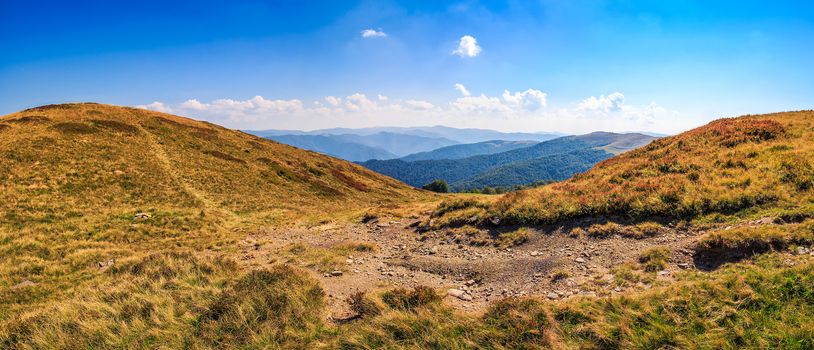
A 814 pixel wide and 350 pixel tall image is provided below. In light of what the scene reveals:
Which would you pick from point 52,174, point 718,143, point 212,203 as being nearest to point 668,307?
point 718,143

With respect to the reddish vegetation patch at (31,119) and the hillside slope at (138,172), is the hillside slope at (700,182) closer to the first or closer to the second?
the hillside slope at (138,172)

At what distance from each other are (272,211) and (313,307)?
24633 millimetres

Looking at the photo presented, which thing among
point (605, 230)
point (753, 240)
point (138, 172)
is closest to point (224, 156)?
point (138, 172)

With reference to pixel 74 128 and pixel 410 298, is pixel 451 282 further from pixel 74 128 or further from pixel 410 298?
pixel 74 128

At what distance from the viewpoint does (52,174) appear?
29.1m

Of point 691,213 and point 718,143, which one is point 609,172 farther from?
point 691,213

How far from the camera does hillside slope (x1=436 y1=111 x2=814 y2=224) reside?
12.6 meters

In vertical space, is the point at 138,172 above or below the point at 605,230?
above

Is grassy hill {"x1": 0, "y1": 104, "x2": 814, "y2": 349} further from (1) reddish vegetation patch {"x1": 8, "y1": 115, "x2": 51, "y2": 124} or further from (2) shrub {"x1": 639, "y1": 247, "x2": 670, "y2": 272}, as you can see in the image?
(1) reddish vegetation patch {"x1": 8, "y1": 115, "x2": 51, "y2": 124}

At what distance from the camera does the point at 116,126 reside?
47.9 m

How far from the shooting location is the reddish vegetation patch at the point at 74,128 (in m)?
41.6

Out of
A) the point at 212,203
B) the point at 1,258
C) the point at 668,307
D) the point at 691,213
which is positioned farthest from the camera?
the point at 212,203

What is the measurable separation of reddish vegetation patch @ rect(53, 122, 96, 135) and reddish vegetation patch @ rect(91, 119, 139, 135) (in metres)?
2.33

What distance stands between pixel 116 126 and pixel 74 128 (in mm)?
5245
